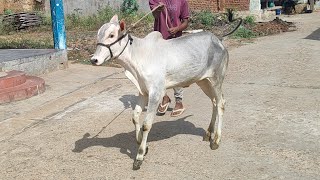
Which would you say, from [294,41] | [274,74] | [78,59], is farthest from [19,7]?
[274,74]

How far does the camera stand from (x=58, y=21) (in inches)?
366

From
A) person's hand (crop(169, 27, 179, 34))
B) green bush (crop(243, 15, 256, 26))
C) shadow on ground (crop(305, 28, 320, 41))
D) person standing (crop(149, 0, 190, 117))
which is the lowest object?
shadow on ground (crop(305, 28, 320, 41))

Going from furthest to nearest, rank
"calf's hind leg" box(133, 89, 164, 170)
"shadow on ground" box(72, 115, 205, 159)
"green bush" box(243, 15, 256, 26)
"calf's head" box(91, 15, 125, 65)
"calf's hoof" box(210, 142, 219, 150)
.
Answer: "green bush" box(243, 15, 256, 26) → "shadow on ground" box(72, 115, 205, 159) → "calf's hoof" box(210, 142, 219, 150) → "calf's hind leg" box(133, 89, 164, 170) → "calf's head" box(91, 15, 125, 65)

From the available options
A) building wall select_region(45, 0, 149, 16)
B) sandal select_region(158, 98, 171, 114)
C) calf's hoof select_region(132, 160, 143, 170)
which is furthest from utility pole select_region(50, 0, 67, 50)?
building wall select_region(45, 0, 149, 16)

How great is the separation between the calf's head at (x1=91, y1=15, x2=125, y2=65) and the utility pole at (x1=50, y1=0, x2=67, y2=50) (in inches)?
237

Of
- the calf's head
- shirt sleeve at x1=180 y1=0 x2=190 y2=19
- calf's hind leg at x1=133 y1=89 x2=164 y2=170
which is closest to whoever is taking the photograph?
the calf's head

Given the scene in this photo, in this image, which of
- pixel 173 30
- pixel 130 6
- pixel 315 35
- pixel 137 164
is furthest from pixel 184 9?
pixel 130 6

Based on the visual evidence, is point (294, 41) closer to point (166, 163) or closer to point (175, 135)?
point (175, 135)

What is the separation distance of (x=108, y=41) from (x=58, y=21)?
242 inches

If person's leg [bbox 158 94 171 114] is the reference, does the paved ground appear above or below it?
below

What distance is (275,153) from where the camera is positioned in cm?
414

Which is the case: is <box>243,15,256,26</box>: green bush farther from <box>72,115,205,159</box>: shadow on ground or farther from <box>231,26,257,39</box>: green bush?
<box>72,115,205,159</box>: shadow on ground

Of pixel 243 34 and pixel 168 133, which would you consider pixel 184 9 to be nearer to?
pixel 168 133

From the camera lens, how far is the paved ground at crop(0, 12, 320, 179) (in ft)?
12.7
